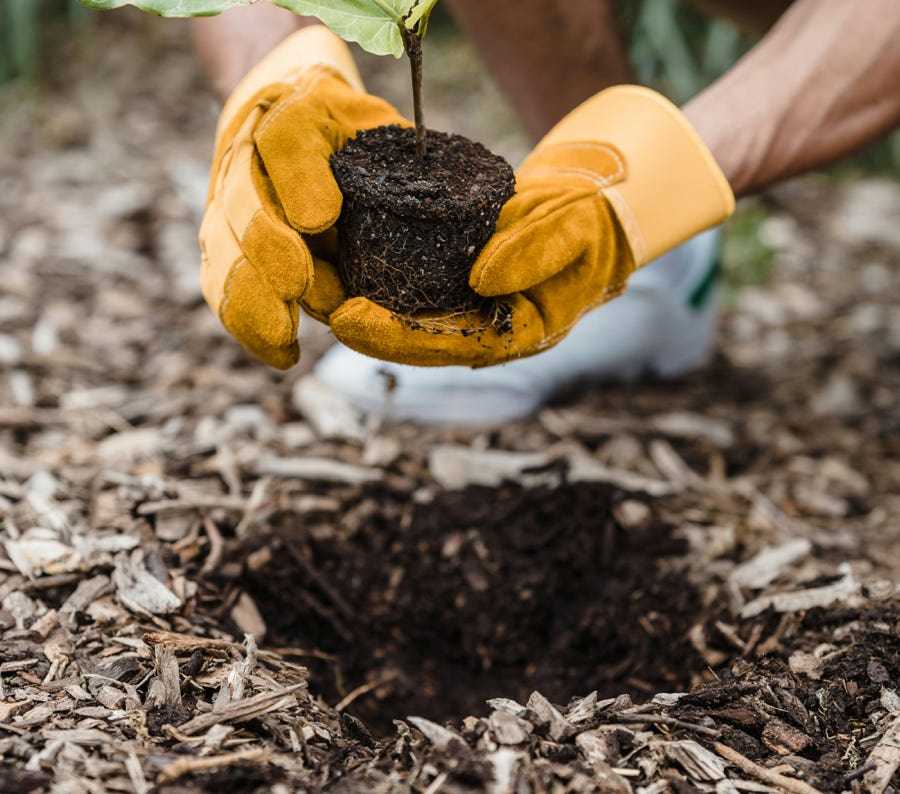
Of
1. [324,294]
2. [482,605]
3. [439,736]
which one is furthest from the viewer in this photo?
[482,605]

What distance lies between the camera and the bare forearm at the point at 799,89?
1554mm

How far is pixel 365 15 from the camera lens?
1235 mm

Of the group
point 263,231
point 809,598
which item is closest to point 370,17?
point 263,231

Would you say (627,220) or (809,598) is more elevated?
(627,220)

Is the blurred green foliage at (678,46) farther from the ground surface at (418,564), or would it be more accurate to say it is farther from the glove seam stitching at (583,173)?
the glove seam stitching at (583,173)

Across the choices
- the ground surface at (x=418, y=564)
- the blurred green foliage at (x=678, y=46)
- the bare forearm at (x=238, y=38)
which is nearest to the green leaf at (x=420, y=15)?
the bare forearm at (x=238, y=38)

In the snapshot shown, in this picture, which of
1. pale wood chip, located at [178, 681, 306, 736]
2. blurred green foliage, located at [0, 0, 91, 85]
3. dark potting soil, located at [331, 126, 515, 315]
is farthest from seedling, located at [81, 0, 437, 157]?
blurred green foliage, located at [0, 0, 91, 85]

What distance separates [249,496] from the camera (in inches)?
70.1

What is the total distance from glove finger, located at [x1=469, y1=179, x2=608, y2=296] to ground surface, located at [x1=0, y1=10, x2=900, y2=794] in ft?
1.94

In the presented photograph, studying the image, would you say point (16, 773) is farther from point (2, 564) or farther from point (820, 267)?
point (820, 267)

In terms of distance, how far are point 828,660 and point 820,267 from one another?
2.13 metres

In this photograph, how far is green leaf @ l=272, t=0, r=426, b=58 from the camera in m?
1.21

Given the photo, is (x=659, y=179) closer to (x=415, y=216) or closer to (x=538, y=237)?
(x=538, y=237)

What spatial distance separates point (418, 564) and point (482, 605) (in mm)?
145
